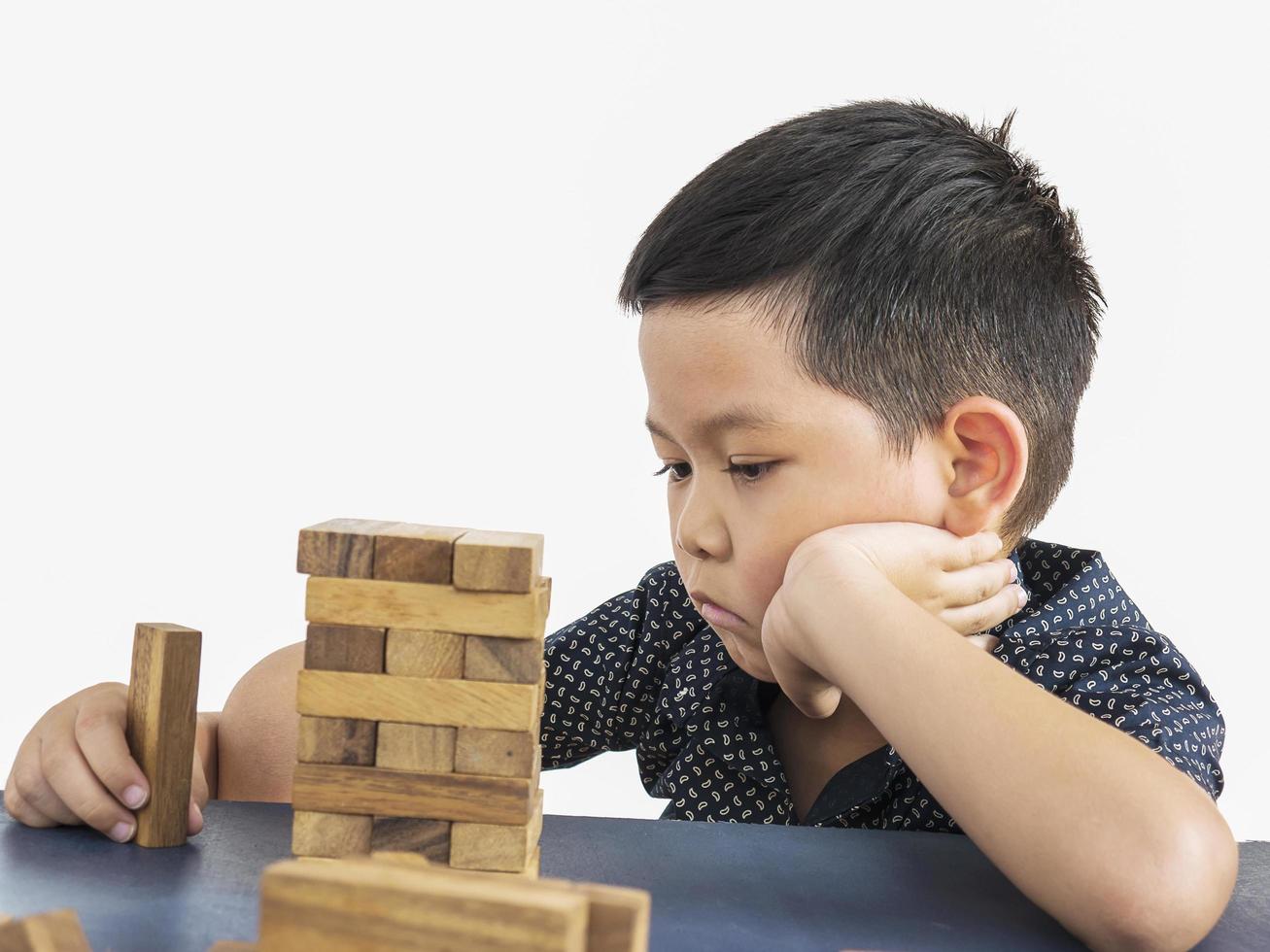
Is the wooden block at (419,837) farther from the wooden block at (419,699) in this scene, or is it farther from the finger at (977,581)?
the finger at (977,581)

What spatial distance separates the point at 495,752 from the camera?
2.02 ft

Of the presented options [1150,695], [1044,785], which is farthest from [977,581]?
[1044,785]

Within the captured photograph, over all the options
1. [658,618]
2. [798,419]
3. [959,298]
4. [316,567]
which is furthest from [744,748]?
[316,567]

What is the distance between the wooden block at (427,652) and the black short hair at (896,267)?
433 mm

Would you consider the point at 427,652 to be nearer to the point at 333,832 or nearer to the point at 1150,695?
the point at 333,832

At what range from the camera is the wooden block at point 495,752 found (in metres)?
0.61

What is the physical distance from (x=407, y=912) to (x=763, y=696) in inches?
29.0

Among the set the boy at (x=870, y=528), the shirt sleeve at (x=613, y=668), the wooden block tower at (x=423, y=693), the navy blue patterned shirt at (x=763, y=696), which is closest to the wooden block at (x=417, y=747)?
the wooden block tower at (x=423, y=693)

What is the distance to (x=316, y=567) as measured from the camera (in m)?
0.62

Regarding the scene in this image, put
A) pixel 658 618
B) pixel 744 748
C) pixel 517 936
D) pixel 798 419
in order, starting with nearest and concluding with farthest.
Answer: pixel 517 936 < pixel 798 419 < pixel 744 748 < pixel 658 618

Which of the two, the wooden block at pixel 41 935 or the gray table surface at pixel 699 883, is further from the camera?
the gray table surface at pixel 699 883

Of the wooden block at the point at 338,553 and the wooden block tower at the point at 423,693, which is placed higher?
the wooden block at the point at 338,553

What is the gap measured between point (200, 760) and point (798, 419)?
535 mm

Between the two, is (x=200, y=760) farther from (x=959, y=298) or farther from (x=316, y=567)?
(x=959, y=298)
